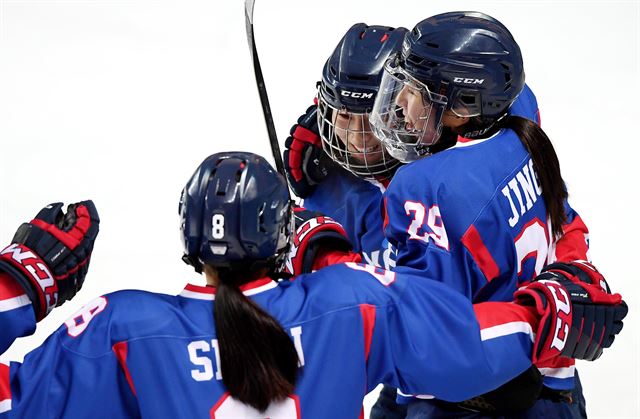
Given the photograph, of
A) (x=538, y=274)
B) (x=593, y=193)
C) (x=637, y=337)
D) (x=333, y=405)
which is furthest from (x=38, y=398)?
(x=593, y=193)

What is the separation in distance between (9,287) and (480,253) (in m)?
0.99

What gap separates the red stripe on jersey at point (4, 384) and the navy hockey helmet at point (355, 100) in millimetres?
1324

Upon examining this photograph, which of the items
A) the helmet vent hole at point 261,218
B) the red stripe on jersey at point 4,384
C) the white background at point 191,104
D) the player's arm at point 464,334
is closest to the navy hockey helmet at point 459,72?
the player's arm at point 464,334

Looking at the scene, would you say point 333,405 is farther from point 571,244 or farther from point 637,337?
point 637,337

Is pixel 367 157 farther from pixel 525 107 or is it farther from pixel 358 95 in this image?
pixel 525 107

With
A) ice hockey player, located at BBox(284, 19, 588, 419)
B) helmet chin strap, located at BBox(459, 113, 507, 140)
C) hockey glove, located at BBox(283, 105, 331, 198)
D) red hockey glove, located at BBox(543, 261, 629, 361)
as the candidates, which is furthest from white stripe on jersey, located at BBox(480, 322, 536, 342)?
hockey glove, located at BBox(283, 105, 331, 198)

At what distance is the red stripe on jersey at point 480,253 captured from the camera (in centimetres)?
255

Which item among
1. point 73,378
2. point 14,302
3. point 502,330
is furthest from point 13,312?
point 502,330

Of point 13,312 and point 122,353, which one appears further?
point 13,312

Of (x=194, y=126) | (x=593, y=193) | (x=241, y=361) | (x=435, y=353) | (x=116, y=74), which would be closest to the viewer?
(x=241, y=361)

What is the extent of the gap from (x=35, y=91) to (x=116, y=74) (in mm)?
409

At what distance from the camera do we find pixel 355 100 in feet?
10.4

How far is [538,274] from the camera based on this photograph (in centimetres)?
267

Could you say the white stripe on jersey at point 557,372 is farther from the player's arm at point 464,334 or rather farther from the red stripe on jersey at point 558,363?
the player's arm at point 464,334
